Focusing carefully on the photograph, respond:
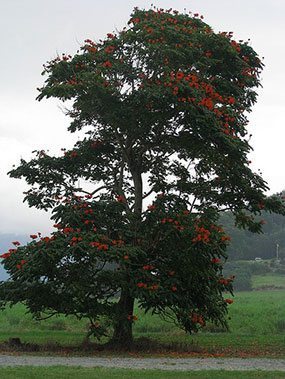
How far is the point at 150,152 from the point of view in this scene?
67.2 feet

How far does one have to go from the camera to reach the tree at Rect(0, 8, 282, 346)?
662 inches

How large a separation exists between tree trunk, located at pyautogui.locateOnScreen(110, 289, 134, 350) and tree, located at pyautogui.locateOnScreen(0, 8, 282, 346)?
0.13ft

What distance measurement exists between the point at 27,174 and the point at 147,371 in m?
9.74

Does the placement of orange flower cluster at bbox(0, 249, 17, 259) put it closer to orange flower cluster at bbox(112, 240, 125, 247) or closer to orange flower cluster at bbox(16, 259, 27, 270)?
orange flower cluster at bbox(16, 259, 27, 270)

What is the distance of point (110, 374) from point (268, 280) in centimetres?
8196

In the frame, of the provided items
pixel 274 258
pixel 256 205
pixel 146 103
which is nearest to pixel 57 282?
pixel 146 103

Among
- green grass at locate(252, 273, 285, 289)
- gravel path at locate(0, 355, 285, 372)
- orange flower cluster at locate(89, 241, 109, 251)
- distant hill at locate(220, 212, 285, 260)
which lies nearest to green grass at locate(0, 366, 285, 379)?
gravel path at locate(0, 355, 285, 372)

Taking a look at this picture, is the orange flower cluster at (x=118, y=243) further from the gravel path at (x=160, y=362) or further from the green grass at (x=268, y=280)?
the green grass at (x=268, y=280)

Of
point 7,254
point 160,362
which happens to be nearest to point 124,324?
point 160,362

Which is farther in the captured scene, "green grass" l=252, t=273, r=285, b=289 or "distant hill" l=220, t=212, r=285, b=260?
"distant hill" l=220, t=212, r=285, b=260

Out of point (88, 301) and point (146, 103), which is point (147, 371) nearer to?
point (88, 301)

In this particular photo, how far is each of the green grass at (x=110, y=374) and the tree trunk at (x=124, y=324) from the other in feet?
15.4

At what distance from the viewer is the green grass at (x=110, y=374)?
471 inches

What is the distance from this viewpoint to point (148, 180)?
21.0 metres
